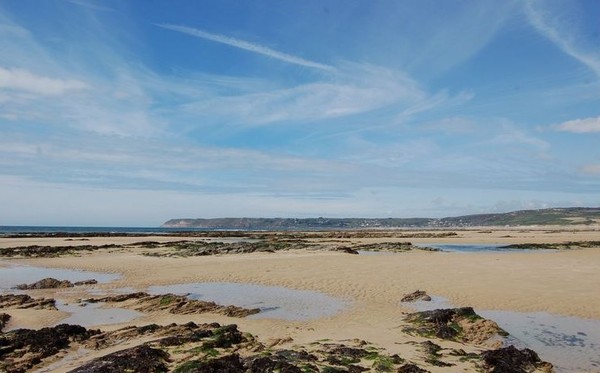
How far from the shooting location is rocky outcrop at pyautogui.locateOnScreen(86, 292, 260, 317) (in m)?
14.9

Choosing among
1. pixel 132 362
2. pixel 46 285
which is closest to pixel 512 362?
pixel 132 362

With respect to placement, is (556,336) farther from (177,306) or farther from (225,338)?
(177,306)

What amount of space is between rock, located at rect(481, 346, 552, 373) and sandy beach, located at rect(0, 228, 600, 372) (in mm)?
461

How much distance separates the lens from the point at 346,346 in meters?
10.1

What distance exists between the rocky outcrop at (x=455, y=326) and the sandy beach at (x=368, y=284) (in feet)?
1.67

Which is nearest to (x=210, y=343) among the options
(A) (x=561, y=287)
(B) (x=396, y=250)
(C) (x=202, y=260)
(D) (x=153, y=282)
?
(D) (x=153, y=282)

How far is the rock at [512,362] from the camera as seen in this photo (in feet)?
28.7

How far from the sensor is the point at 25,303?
54.4ft

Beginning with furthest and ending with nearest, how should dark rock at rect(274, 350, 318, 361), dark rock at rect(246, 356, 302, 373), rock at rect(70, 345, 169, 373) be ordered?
dark rock at rect(274, 350, 318, 361)
rock at rect(70, 345, 169, 373)
dark rock at rect(246, 356, 302, 373)

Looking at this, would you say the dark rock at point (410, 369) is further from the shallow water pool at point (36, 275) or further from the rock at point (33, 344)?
the shallow water pool at point (36, 275)

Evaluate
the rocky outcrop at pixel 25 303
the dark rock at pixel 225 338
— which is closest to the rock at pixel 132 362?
the dark rock at pixel 225 338

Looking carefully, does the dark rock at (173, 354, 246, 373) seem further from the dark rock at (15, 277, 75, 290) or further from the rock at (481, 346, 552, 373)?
the dark rock at (15, 277, 75, 290)

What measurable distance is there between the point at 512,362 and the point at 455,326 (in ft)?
10.5

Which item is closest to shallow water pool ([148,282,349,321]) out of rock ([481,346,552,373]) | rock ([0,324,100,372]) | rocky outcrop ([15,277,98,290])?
rocky outcrop ([15,277,98,290])
